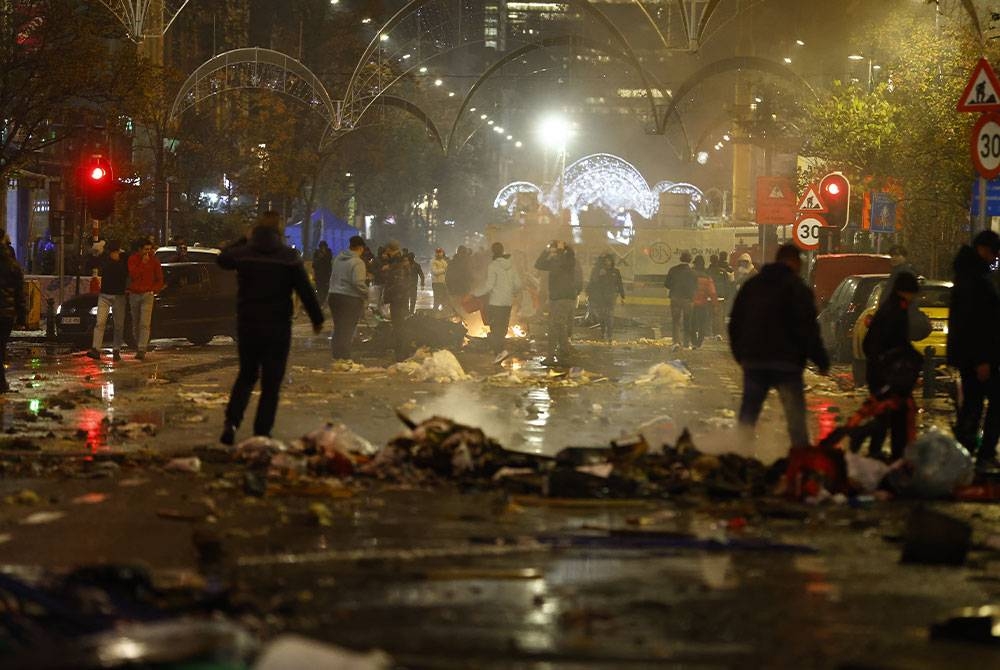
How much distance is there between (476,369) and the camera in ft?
82.6

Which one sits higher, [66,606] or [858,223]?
[858,223]

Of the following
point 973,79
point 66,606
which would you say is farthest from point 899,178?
point 66,606

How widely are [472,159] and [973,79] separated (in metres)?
105

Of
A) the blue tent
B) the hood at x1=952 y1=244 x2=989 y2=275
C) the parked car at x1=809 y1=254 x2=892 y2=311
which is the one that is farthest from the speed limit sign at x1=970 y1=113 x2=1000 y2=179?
the blue tent

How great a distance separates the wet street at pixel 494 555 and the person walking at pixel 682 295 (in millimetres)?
16687

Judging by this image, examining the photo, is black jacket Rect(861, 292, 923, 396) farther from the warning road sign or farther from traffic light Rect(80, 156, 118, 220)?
the warning road sign

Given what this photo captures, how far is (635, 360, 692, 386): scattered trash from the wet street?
20.1 feet

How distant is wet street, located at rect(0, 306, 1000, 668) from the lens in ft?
21.5

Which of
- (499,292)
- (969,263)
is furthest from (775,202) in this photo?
(969,263)

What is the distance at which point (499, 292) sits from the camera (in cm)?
2719

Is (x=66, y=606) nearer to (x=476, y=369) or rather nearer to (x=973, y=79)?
(x=973, y=79)

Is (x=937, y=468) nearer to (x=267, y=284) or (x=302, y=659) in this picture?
(x=267, y=284)

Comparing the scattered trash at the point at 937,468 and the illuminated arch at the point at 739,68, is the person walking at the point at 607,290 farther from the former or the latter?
the illuminated arch at the point at 739,68

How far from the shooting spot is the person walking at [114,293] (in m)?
25.6
